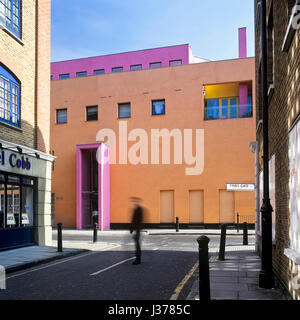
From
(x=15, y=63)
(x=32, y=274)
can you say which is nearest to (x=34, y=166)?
(x=15, y=63)

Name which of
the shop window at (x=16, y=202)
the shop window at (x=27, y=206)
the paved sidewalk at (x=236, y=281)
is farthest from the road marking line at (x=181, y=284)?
the shop window at (x=27, y=206)

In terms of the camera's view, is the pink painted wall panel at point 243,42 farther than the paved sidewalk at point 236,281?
Yes

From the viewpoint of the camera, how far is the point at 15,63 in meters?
14.3

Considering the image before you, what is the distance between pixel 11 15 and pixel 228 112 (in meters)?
16.5

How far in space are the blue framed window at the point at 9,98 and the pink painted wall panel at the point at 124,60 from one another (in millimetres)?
27614

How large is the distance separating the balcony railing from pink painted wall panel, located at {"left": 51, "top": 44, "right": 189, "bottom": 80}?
14019 millimetres

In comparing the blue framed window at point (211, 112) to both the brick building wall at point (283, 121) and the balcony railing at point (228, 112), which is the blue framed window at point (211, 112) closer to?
the balcony railing at point (228, 112)

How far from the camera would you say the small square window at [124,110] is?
95.1 ft

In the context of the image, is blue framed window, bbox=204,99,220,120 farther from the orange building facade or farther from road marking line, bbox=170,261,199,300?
road marking line, bbox=170,261,199,300

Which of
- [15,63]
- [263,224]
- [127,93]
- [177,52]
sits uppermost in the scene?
[177,52]

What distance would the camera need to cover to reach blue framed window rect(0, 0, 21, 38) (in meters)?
13.6

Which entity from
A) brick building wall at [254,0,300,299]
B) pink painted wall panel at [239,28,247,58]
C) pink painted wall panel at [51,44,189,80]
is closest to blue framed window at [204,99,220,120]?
pink painted wall panel at [239,28,247,58]
